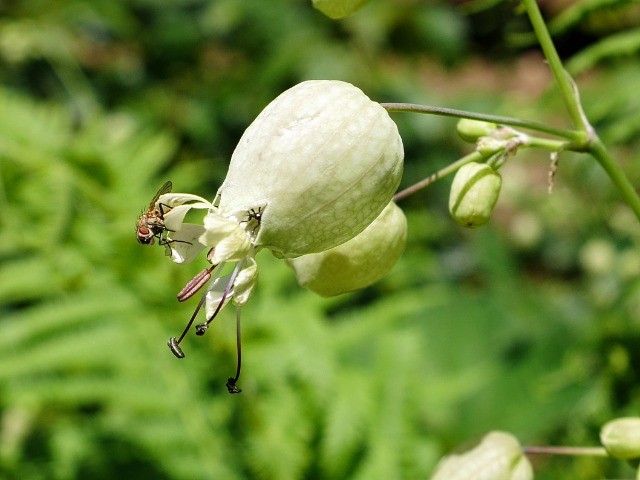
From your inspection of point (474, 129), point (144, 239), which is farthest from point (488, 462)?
point (144, 239)

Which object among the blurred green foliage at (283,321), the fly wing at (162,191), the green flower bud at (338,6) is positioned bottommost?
the blurred green foliage at (283,321)

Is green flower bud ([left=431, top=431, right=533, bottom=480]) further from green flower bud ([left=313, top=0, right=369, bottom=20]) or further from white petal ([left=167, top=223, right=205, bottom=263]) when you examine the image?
green flower bud ([left=313, top=0, right=369, bottom=20])

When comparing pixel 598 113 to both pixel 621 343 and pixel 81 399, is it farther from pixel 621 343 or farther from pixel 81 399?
pixel 81 399

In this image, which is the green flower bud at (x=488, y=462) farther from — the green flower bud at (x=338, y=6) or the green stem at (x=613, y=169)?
the green flower bud at (x=338, y=6)

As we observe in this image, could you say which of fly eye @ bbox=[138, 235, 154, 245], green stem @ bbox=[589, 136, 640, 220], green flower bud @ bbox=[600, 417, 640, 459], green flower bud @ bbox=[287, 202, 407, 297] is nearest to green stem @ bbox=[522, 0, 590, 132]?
green stem @ bbox=[589, 136, 640, 220]

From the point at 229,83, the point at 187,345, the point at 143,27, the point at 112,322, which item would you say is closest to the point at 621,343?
the point at 187,345

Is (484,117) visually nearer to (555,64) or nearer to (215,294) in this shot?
(555,64)

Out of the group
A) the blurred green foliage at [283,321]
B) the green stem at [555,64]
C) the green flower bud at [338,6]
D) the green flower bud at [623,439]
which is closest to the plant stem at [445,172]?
the green stem at [555,64]
